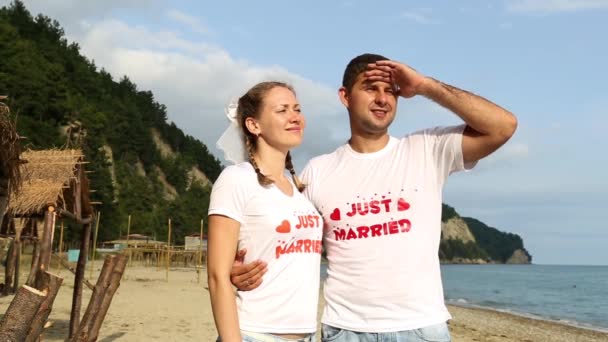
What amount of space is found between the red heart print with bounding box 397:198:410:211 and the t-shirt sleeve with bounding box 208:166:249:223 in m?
0.77

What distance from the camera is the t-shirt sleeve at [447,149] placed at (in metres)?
3.27

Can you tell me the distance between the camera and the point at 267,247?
2.86 metres

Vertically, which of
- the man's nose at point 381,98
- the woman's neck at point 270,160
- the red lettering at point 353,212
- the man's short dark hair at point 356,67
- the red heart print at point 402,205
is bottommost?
the red lettering at point 353,212

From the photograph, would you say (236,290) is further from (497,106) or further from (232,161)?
(497,106)

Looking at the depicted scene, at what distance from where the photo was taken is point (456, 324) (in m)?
21.3

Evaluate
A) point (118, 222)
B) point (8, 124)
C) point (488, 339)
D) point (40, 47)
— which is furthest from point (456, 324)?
point (40, 47)

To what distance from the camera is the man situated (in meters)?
3.10

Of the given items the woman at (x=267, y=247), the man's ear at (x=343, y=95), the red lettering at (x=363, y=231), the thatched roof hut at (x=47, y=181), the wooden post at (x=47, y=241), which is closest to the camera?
the woman at (x=267, y=247)

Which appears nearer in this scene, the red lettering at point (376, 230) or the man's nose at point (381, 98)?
the red lettering at point (376, 230)

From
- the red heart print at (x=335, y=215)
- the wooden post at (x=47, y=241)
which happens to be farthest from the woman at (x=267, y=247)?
the wooden post at (x=47, y=241)

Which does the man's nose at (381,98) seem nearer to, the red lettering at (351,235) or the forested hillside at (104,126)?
the red lettering at (351,235)

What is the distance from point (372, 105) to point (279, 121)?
21.9 inches

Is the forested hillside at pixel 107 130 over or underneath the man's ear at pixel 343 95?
over

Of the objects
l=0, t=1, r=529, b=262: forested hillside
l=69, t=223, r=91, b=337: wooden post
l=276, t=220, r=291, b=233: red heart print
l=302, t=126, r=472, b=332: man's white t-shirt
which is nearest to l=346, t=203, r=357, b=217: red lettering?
l=302, t=126, r=472, b=332: man's white t-shirt
